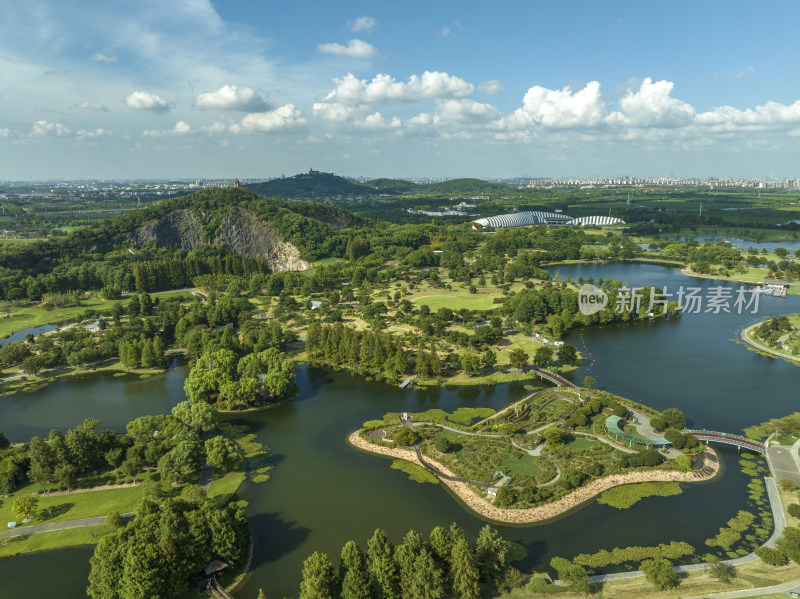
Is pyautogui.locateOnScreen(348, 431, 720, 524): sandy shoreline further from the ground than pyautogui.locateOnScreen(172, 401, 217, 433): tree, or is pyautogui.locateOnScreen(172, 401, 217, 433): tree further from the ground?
pyautogui.locateOnScreen(172, 401, 217, 433): tree

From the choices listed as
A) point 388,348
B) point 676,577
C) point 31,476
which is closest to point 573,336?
point 388,348

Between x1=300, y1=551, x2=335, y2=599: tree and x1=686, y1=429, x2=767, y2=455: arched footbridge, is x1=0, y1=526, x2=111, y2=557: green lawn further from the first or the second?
x1=686, y1=429, x2=767, y2=455: arched footbridge

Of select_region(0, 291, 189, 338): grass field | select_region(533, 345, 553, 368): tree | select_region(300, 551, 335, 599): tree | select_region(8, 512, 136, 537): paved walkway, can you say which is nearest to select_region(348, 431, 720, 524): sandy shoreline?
select_region(300, 551, 335, 599): tree

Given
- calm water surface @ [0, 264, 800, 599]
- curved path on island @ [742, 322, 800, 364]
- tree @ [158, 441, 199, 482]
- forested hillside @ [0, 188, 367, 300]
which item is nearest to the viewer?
calm water surface @ [0, 264, 800, 599]

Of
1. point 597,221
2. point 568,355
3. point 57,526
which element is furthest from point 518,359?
point 597,221

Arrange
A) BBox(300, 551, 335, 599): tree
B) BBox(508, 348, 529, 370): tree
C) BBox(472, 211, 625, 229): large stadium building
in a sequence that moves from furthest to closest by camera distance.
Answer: BBox(472, 211, 625, 229): large stadium building
BBox(508, 348, 529, 370): tree
BBox(300, 551, 335, 599): tree

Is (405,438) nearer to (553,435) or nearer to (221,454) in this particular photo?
(553,435)
